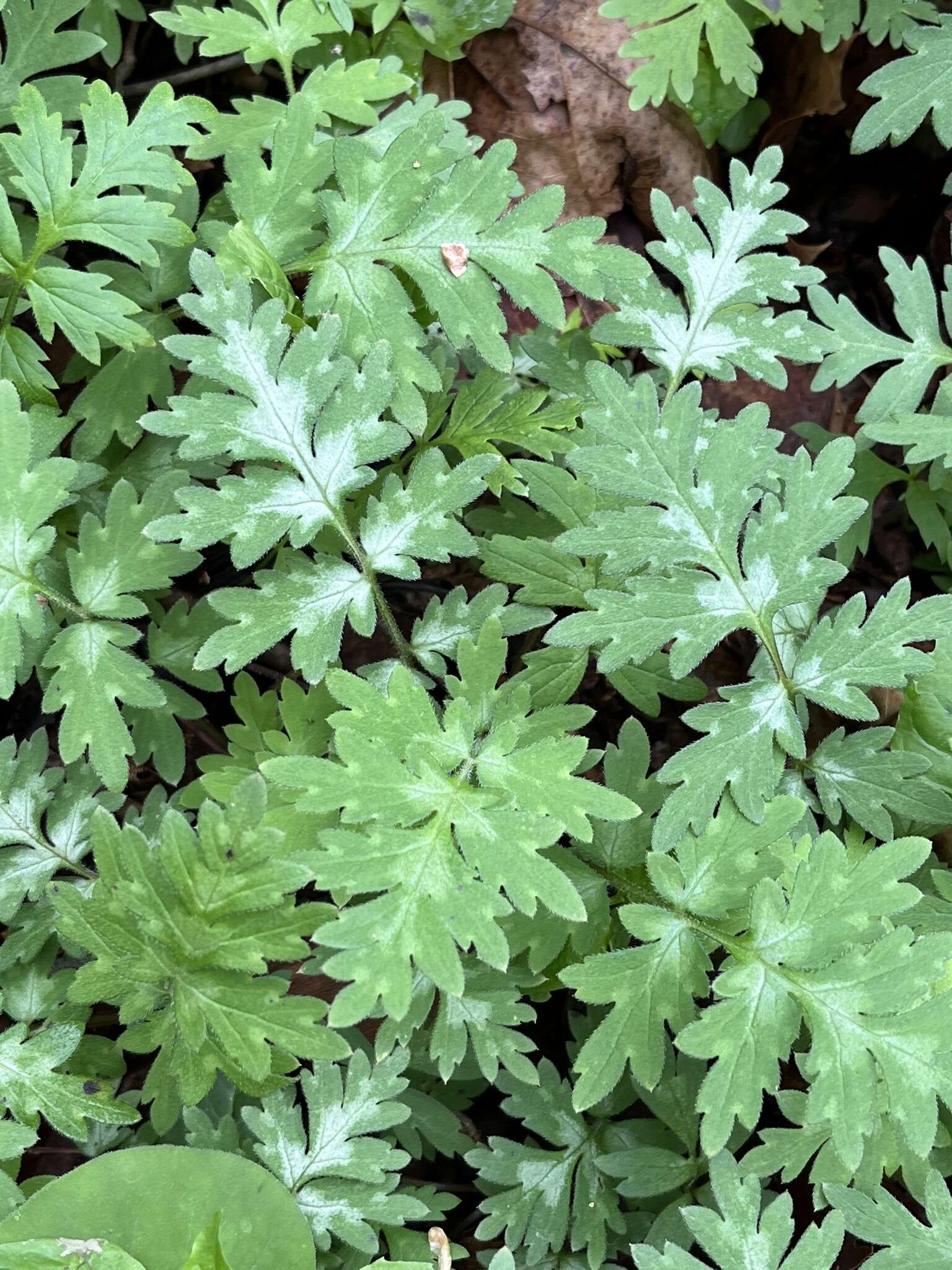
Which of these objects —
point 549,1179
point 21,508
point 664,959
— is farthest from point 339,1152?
point 21,508

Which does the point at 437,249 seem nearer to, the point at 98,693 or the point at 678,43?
the point at 98,693

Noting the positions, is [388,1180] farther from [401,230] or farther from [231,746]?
[401,230]

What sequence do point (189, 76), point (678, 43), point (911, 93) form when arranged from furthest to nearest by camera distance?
point (189, 76), point (678, 43), point (911, 93)

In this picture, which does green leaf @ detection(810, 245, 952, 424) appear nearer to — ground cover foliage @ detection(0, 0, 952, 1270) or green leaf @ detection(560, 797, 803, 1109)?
ground cover foliage @ detection(0, 0, 952, 1270)

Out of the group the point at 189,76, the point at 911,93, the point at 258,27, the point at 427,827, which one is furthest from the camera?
the point at 189,76

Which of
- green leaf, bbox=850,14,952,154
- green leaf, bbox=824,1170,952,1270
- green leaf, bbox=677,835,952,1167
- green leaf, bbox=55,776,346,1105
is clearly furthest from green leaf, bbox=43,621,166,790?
green leaf, bbox=850,14,952,154

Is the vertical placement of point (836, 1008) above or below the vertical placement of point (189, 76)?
below

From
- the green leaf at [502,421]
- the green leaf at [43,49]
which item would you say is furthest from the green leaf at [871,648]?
the green leaf at [43,49]
